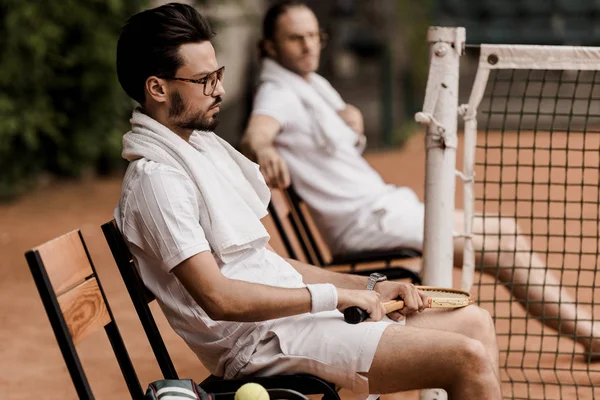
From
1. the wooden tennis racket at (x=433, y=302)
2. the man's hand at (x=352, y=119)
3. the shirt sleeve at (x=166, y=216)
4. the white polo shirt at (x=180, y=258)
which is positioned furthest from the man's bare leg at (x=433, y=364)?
the man's hand at (x=352, y=119)

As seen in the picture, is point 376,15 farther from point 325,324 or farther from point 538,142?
point 325,324

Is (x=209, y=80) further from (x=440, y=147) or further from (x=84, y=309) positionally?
(x=440, y=147)

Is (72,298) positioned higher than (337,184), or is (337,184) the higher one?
Result: (72,298)

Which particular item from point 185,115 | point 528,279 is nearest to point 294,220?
point 528,279

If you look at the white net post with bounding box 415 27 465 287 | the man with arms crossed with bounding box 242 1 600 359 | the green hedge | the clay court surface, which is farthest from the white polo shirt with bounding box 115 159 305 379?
the green hedge

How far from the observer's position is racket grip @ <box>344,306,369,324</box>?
3.13 meters

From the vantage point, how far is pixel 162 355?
3201 millimetres

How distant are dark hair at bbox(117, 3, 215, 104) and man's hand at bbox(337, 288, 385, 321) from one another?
0.86 m

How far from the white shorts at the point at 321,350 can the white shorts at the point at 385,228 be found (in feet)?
5.97

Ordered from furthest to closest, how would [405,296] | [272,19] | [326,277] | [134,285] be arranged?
1. [272,19]
2. [326,277]
3. [405,296]
4. [134,285]

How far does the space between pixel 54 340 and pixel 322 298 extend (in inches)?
132

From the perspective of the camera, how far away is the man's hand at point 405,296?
342 cm

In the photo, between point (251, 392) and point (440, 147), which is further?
point (440, 147)

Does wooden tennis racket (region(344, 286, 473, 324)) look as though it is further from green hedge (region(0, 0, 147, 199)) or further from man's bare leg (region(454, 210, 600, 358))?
green hedge (region(0, 0, 147, 199))
